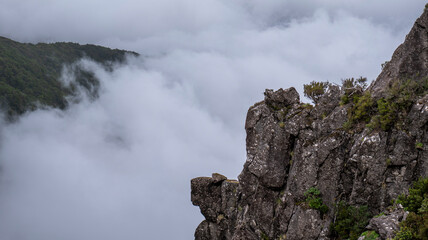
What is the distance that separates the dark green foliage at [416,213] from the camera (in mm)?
14766

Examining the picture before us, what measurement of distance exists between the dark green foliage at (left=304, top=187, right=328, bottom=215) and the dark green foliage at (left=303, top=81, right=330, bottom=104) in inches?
362

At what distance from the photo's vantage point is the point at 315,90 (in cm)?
2986

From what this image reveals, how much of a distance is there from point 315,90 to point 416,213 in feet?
50.2

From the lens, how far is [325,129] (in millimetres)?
24469

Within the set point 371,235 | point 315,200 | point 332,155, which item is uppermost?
point 332,155

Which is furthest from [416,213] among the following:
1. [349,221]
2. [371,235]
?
[349,221]

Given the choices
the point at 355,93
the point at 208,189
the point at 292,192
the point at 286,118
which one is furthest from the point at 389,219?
the point at 208,189

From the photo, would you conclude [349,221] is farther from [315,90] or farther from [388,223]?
[315,90]

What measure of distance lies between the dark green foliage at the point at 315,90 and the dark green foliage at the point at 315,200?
9188 millimetres

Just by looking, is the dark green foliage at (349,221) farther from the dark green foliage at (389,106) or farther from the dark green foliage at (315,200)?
the dark green foliage at (389,106)

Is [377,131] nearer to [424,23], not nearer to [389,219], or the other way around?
[389,219]

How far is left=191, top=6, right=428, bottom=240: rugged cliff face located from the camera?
1980cm

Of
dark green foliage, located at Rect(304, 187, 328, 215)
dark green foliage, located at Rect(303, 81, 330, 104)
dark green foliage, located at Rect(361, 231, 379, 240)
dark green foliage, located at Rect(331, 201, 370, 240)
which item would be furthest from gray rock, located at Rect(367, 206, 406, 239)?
dark green foliage, located at Rect(303, 81, 330, 104)

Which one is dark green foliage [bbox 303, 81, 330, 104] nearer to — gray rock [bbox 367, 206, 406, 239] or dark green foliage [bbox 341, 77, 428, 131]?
dark green foliage [bbox 341, 77, 428, 131]
